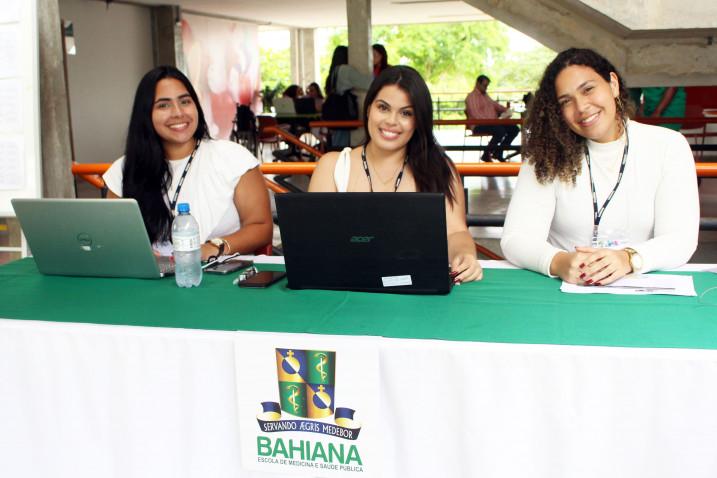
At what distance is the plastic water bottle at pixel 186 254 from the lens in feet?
6.07

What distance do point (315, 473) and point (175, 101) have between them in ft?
5.13

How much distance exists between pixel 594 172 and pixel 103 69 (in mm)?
11867

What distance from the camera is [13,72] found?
300 centimetres

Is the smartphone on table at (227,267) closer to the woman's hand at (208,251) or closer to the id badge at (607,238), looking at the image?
the woman's hand at (208,251)

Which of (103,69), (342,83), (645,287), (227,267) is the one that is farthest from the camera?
(103,69)

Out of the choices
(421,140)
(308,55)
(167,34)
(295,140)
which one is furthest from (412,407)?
(308,55)

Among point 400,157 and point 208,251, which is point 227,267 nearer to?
point 208,251

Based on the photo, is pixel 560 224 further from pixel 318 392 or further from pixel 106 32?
pixel 106 32

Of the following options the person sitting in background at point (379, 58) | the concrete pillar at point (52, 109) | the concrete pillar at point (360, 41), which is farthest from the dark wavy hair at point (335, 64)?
the concrete pillar at point (52, 109)

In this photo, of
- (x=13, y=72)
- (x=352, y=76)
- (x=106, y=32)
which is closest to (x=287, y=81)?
(x=106, y=32)

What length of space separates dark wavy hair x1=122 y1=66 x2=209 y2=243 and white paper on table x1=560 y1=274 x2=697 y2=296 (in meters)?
1.41

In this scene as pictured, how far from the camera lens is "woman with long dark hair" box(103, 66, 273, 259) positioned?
2482 millimetres

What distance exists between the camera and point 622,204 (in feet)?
6.81

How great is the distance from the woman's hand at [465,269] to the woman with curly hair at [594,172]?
17 cm
